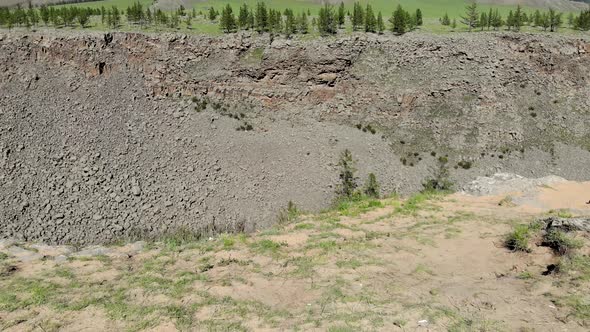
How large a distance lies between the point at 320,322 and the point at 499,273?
596 cm

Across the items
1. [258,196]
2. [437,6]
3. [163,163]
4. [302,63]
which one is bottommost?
[258,196]

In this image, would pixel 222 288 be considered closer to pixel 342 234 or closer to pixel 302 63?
pixel 342 234

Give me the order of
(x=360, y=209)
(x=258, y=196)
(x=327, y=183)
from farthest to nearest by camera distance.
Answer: (x=327, y=183)
(x=258, y=196)
(x=360, y=209)

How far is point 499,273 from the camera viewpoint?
13.0m

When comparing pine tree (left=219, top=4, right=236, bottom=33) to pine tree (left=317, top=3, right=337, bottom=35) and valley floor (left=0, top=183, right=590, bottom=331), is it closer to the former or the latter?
pine tree (left=317, top=3, right=337, bottom=35)

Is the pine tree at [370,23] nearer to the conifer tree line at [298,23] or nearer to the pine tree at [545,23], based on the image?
the conifer tree line at [298,23]

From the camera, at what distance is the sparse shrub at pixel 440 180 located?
35350mm

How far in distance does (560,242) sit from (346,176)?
24.7m

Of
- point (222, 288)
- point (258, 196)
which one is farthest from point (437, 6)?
point (222, 288)

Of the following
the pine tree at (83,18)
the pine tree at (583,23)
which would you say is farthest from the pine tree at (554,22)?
the pine tree at (83,18)

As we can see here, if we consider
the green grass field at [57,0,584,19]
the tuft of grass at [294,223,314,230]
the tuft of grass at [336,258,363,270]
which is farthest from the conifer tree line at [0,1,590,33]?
the tuft of grass at [336,258,363,270]

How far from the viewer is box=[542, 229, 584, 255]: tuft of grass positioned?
13141mm

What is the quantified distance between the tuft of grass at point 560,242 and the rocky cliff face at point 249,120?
22657mm

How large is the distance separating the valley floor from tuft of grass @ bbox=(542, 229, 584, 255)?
30 centimetres
